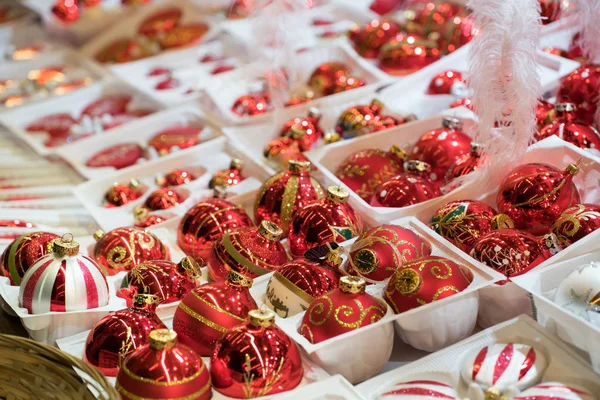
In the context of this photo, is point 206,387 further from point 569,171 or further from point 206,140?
point 206,140

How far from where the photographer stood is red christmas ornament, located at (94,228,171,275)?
155 centimetres

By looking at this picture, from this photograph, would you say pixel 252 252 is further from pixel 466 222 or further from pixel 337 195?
pixel 466 222

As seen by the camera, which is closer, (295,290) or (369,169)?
(295,290)

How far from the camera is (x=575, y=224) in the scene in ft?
4.57

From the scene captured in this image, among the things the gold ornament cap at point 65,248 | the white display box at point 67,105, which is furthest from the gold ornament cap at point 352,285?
the white display box at point 67,105

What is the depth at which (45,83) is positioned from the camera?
2635 mm

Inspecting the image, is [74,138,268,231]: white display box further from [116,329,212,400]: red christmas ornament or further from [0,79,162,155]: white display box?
[116,329,212,400]: red christmas ornament

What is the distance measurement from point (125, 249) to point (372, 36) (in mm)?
1169

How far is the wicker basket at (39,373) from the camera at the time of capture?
1.17m

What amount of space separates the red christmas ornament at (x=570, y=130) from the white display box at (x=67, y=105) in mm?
1121

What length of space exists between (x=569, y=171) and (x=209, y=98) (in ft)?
3.53

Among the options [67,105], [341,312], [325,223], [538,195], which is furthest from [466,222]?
[67,105]

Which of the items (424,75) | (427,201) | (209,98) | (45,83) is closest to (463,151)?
(427,201)

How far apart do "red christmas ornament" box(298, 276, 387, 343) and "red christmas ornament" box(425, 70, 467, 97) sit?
35.8 inches
